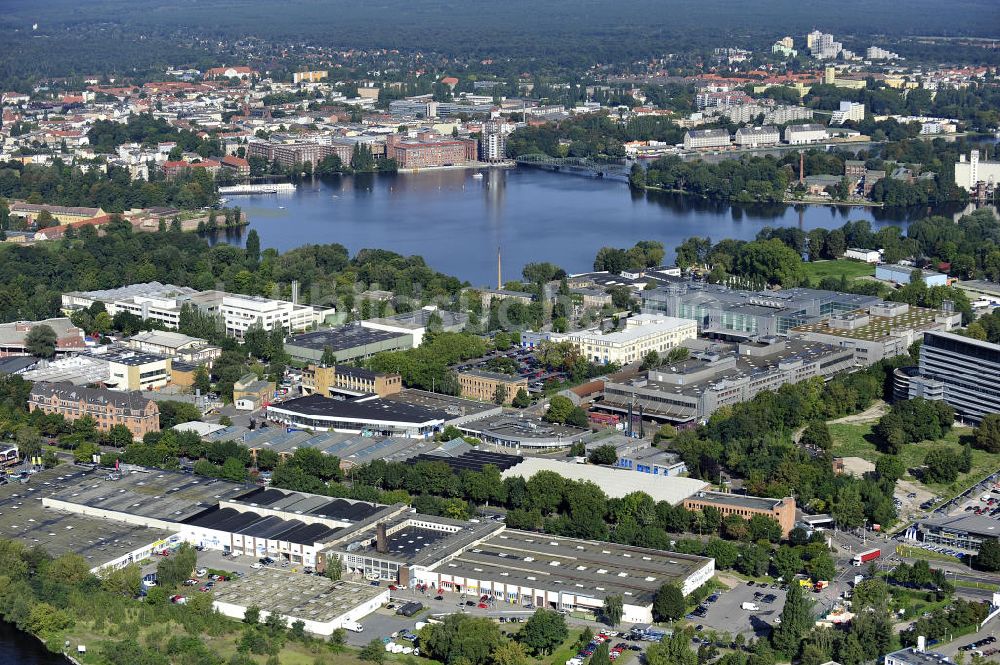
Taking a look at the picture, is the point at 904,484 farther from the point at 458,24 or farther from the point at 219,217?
the point at 458,24

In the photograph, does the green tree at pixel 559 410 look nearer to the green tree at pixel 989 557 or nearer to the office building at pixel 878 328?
the office building at pixel 878 328

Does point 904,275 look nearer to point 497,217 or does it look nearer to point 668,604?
point 497,217

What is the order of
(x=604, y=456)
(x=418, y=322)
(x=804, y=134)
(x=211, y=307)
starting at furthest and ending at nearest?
1. (x=804, y=134)
2. (x=211, y=307)
3. (x=418, y=322)
4. (x=604, y=456)

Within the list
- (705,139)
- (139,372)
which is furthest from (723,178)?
(139,372)

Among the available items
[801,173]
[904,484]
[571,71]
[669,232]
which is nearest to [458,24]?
[571,71]

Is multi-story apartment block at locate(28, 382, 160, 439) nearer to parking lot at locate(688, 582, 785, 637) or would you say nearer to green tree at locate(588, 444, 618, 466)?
green tree at locate(588, 444, 618, 466)

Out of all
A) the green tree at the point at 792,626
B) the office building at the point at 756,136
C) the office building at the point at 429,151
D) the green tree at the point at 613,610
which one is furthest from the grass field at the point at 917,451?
the office building at the point at 756,136
